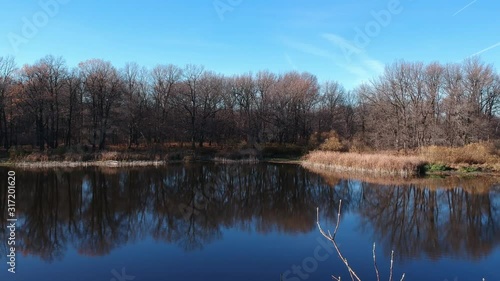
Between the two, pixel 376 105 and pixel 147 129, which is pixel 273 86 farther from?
pixel 147 129

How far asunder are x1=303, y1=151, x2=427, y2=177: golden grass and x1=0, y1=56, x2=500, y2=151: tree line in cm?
747

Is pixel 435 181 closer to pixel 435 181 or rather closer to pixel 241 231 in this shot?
pixel 435 181

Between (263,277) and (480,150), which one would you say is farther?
(480,150)

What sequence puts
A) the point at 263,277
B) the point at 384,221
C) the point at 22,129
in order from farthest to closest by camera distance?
the point at 22,129
the point at 384,221
the point at 263,277

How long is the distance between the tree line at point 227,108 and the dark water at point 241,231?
15.8m

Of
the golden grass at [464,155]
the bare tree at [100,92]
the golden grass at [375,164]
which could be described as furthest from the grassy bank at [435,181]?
the bare tree at [100,92]

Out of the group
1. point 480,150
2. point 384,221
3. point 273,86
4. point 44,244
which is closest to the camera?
point 44,244

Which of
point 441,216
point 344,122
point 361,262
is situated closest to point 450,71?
point 344,122

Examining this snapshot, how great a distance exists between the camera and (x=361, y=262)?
25.3 feet

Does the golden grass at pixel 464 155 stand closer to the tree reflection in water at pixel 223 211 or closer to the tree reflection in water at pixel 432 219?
the tree reflection in water at pixel 223 211

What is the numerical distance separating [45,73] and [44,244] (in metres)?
28.6

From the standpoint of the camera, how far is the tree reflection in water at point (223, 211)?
9133 millimetres

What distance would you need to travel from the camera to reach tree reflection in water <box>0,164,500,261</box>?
9.13 metres

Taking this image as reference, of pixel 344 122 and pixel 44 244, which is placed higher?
pixel 344 122
